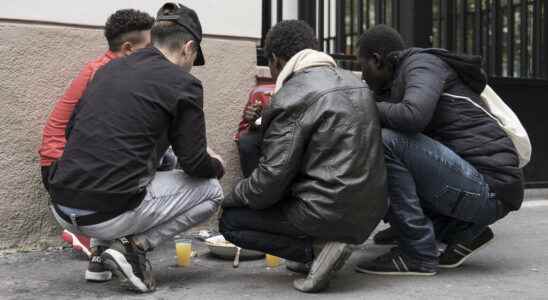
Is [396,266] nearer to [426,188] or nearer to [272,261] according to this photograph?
[426,188]

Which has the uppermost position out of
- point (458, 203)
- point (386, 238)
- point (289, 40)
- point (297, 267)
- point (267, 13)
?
point (267, 13)

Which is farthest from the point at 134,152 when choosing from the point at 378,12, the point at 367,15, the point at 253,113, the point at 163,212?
the point at 367,15

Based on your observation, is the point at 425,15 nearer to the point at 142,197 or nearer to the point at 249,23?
the point at 249,23

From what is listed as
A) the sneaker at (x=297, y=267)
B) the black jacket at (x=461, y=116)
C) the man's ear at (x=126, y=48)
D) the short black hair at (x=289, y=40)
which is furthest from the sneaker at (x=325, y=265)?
the man's ear at (x=126, y=48)

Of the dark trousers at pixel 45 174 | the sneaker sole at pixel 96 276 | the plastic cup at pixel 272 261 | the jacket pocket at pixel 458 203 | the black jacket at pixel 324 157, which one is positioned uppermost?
the black jacket at pixel 324 157

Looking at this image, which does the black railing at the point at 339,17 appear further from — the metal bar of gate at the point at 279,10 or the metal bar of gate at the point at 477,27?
the metal bar of gate at the point at 477,27

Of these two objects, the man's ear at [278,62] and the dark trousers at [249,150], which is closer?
the man's ear at [278,62]

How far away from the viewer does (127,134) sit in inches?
130

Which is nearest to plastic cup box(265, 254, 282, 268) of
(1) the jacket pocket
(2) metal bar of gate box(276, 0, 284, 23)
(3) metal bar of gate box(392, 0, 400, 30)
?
(1) the jacket pocket

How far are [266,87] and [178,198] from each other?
5.41ft

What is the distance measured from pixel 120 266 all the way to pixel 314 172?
96cm

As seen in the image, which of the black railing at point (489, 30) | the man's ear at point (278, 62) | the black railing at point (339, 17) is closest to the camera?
the man's ear at point (278, 62)

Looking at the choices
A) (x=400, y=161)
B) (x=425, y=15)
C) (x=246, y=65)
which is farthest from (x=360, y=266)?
(x=425, y=15)

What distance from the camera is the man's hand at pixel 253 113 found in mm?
4617
